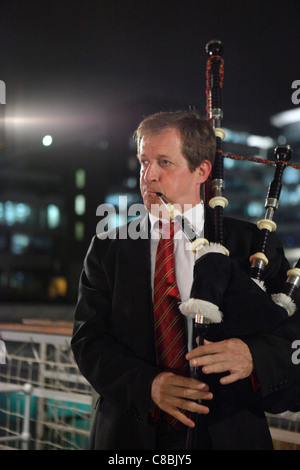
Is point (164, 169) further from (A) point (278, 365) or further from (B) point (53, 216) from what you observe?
(B) point (53, 216)

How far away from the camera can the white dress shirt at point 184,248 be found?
1412 millimetres

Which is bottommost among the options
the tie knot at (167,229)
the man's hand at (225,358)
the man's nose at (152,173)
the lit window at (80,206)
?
the man's hand at (225,358)

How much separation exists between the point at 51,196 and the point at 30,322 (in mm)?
38416

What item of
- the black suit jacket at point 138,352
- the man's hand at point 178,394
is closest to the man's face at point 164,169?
Answer: the black suit jacket at point 138,352

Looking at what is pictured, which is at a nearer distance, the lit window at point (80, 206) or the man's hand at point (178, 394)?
the man's hand at point (178, 394)

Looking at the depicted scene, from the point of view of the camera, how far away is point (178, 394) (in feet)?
3.96

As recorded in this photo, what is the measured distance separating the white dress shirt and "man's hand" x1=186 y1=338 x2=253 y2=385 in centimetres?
22

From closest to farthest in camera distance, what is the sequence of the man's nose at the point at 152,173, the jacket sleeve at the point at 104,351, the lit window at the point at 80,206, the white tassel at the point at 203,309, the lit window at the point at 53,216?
1. the white tassel at the point at 203,309
2. the jacket sleeve at the point at 104,351
3. the man's nose at the point at 152,173
4. the lit window at the point at 80,206
5. the lit window at the point at 53,216

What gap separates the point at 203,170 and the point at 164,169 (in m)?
0.13

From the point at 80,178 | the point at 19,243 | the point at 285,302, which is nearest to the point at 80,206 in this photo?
the point at 80,178

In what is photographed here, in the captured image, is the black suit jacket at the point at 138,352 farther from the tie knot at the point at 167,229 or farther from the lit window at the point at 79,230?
the lit window at the point at 79,230

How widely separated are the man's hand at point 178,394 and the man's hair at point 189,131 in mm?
626

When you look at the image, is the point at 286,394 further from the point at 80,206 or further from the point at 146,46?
the point at 80,206
